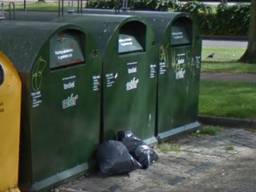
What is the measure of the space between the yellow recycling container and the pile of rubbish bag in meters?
1.17

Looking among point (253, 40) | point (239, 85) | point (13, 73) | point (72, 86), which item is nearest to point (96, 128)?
point (72, 86)

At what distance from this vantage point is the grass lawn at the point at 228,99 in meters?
9.12

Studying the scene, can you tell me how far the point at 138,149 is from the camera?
6.61 meters

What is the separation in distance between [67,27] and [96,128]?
3.67 ft

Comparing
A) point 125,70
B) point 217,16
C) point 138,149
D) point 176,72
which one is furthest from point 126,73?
point 217,16

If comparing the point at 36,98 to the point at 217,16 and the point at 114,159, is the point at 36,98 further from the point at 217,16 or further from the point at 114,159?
the point at 217,16

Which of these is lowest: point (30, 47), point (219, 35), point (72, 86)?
point (219, 35)

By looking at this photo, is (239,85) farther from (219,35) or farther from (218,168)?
(219,35)

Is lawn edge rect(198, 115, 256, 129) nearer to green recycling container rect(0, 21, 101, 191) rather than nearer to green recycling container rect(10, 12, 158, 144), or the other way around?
green recycling container rect(10, 12, 158, 144)

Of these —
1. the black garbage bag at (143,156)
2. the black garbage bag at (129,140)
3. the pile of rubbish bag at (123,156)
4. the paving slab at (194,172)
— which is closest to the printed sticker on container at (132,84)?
the black garbage bag at (129,140)

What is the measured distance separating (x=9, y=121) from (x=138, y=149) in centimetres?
181

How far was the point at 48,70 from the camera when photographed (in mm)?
5547

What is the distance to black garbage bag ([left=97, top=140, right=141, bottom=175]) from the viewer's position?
6230 millimetres

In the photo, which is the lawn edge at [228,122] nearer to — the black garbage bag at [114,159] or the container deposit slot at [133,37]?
the container deposit slot at [133,37]
